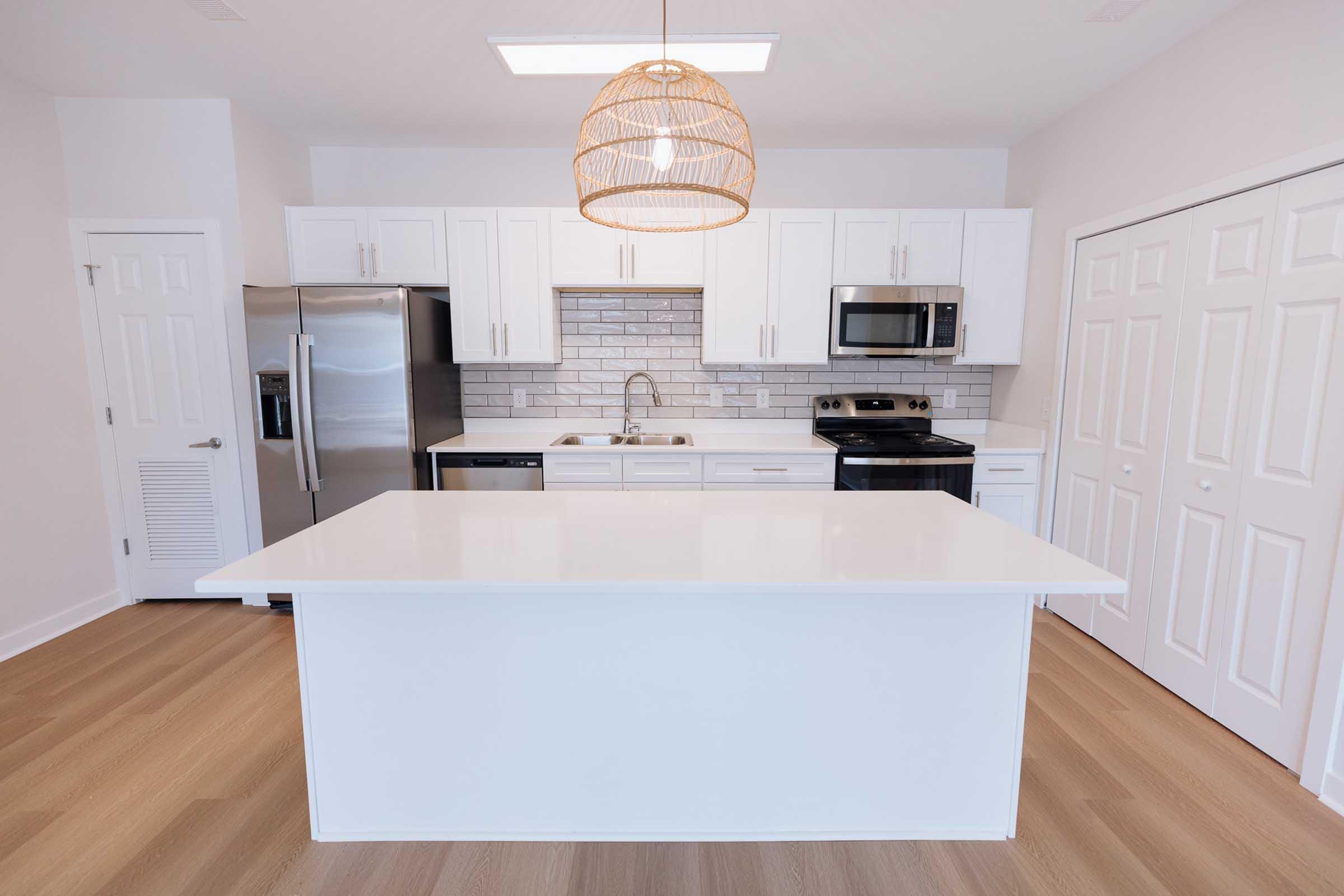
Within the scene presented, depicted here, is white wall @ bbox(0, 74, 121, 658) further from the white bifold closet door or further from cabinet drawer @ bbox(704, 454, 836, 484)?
the white bifold closet door

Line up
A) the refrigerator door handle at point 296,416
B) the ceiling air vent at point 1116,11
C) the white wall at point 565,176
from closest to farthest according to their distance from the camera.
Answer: the ceiling air vent at point 1116,11, the refrigerator door handle at point 296,416, the white wall at point 565,176

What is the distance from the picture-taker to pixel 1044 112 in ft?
9.77

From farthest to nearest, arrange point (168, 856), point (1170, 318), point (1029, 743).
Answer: point (1170, 318) < point (1029, 743) < point (168, 856)

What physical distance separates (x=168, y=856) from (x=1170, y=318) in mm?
3845

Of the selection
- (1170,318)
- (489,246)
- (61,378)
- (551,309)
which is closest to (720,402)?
(551,309)

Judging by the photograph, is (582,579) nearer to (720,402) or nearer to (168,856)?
(168,856)

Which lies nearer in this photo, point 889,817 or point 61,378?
point 889,817

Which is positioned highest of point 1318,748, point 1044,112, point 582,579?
point 1044,112

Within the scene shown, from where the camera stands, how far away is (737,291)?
3.35 meters

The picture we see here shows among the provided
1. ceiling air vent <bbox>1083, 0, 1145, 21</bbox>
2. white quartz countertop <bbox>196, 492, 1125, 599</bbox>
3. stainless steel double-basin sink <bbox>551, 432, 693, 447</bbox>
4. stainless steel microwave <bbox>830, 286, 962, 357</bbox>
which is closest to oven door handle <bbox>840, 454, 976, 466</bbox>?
stainless steel microwave <bbox>830, 286, 962, 357</bbox>

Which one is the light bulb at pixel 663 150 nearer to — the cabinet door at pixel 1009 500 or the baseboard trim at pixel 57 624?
the cabinet door at pixel 1009 500

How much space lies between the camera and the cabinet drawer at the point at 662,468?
3.20 meters

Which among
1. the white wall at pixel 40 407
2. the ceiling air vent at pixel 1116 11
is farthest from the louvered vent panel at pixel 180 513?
the ceiling air vent at pixel 1116 11

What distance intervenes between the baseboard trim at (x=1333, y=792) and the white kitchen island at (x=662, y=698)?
41.7 inches
